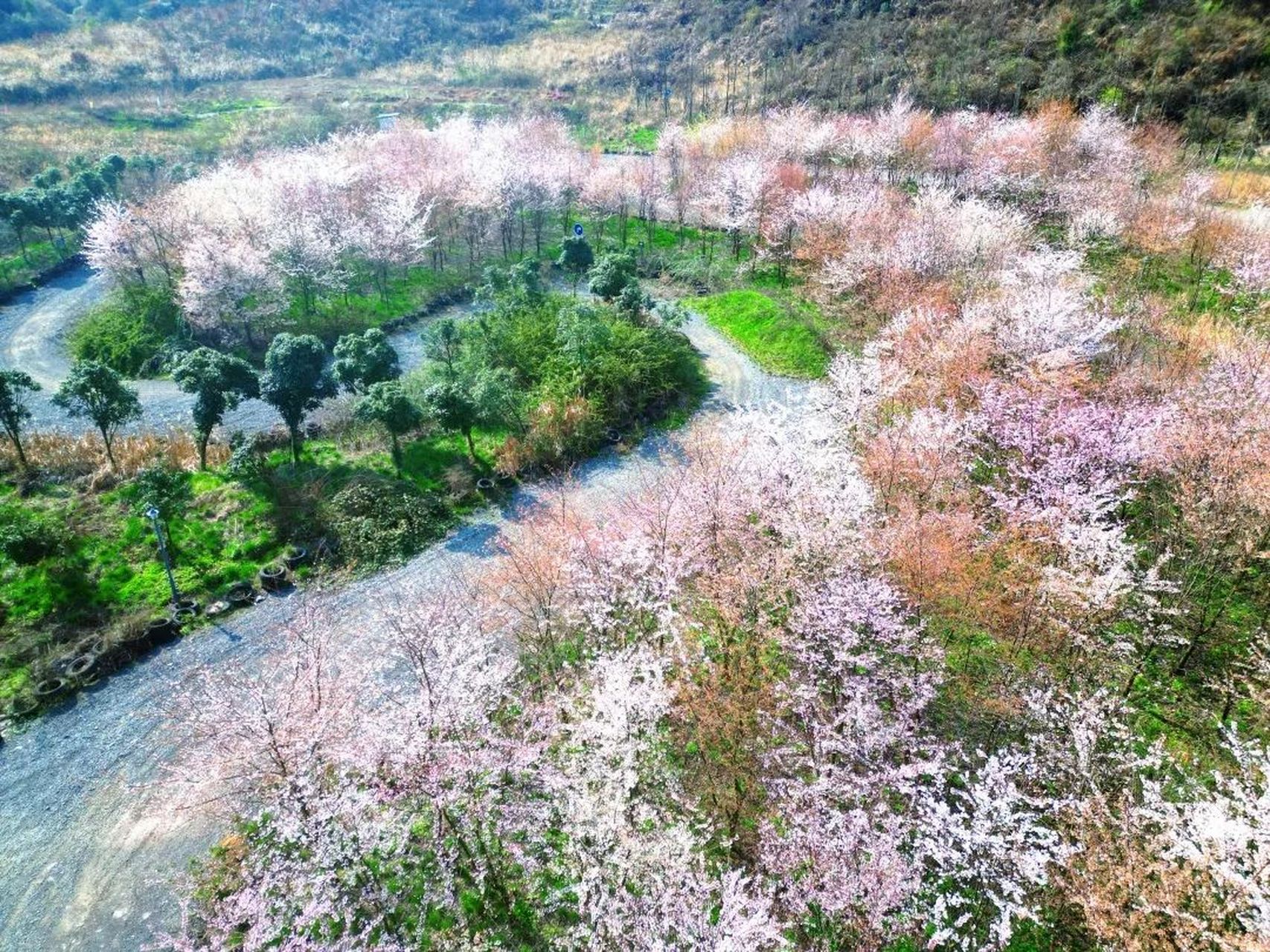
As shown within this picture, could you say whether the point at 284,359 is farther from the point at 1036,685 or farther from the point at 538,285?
the point at 1036,685

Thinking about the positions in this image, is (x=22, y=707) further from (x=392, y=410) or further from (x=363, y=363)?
(x=363, y=363)

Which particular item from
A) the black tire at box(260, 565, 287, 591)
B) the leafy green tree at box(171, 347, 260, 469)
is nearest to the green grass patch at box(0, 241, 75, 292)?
the leafy green tree at box(171, 347, 260, 469)

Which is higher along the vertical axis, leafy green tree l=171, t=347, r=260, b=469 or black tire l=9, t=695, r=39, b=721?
leafy green tree l=171, t=347, r=260, b=469

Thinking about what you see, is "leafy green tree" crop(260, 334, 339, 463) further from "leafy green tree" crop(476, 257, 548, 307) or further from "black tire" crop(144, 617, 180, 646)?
"leafy green tree" crop(476, 257, 548, 307)

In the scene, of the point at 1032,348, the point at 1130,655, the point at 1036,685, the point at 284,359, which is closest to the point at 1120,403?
the point at 1032,348

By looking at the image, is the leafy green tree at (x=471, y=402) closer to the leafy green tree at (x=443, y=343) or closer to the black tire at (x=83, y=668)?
the leafy green tree at (x=443, y=343)

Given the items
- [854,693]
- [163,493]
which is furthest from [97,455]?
[854,693]
